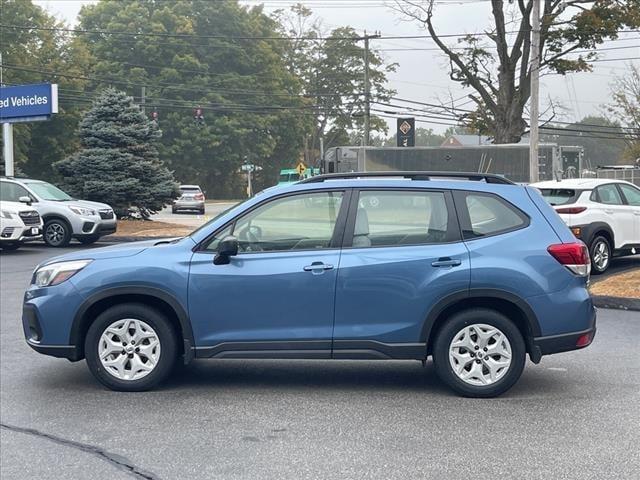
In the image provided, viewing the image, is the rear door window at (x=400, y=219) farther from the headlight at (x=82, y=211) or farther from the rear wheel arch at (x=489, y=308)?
the headlight at (x=82, y=211)

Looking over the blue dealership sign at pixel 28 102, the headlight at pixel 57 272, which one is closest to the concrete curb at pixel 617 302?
the headlight at pixel 57 272

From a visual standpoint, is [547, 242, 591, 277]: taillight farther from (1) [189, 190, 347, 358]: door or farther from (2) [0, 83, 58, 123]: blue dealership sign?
(2) [0, 83, 58, 123]: blue dealership sign

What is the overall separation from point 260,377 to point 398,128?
3274 centimetres

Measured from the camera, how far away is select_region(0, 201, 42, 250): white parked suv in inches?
687

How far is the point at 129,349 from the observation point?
6.31 metres

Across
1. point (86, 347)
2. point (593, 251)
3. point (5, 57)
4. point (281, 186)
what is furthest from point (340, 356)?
point (5, 57)

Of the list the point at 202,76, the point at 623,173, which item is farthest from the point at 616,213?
the point at 202,76

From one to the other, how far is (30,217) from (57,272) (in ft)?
40.4

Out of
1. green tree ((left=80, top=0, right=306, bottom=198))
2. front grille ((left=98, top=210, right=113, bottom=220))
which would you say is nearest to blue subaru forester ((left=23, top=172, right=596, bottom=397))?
front grille ((left=98, top=210, right=113, bottom=220))

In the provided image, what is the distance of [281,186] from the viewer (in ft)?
21.1

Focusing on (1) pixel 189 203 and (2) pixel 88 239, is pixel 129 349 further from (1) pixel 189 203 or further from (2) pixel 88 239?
(1) pixel 189 203

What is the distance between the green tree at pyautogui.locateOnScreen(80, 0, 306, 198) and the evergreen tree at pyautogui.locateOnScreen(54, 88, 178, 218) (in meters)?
33.1

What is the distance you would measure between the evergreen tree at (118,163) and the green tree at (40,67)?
18.0m

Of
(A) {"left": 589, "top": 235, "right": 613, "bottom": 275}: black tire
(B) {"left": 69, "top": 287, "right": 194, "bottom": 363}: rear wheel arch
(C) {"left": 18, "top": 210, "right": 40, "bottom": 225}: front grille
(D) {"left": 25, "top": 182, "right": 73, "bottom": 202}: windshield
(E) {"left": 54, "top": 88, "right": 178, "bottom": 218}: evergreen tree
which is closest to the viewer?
(B) {"left": 69, "top": 287, "right": 194, "bottom": 363}: rear wheel arch
